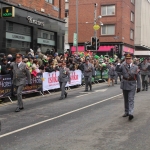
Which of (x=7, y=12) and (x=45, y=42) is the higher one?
(x=7, y=12)

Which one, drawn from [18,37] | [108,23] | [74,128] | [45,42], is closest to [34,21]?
[18,37]

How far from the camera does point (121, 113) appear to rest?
8773 millimetres

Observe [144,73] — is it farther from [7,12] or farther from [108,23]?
[108,23]

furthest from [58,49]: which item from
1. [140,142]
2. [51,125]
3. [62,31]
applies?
[140,142]

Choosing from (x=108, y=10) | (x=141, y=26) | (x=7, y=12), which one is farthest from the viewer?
(x=141, y=26)

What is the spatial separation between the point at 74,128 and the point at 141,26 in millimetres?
43608

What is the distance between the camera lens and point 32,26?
67.0ft

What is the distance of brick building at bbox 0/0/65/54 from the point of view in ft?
58.7

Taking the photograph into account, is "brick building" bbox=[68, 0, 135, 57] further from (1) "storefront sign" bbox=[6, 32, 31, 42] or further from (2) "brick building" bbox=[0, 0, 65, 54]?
(1) "storefront sign" bbox=[6, 32, 31, 42]

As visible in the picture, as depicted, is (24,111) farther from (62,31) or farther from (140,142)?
(62,31)

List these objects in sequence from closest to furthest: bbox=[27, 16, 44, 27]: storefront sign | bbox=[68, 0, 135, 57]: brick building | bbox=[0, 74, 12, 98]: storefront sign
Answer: bbox=[0, 74, 12, 98]: storefront sign
bbox=[27, 16, 44, 27]: storefront sign
bbox=[68, 0, 135, 57]: brick building

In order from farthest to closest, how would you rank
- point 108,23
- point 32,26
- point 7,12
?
point 108,23
point 32,26
point 7,12

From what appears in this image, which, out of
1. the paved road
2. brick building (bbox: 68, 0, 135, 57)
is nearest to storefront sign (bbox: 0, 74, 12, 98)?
the paved road

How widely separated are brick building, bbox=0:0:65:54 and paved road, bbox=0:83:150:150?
8.50m
